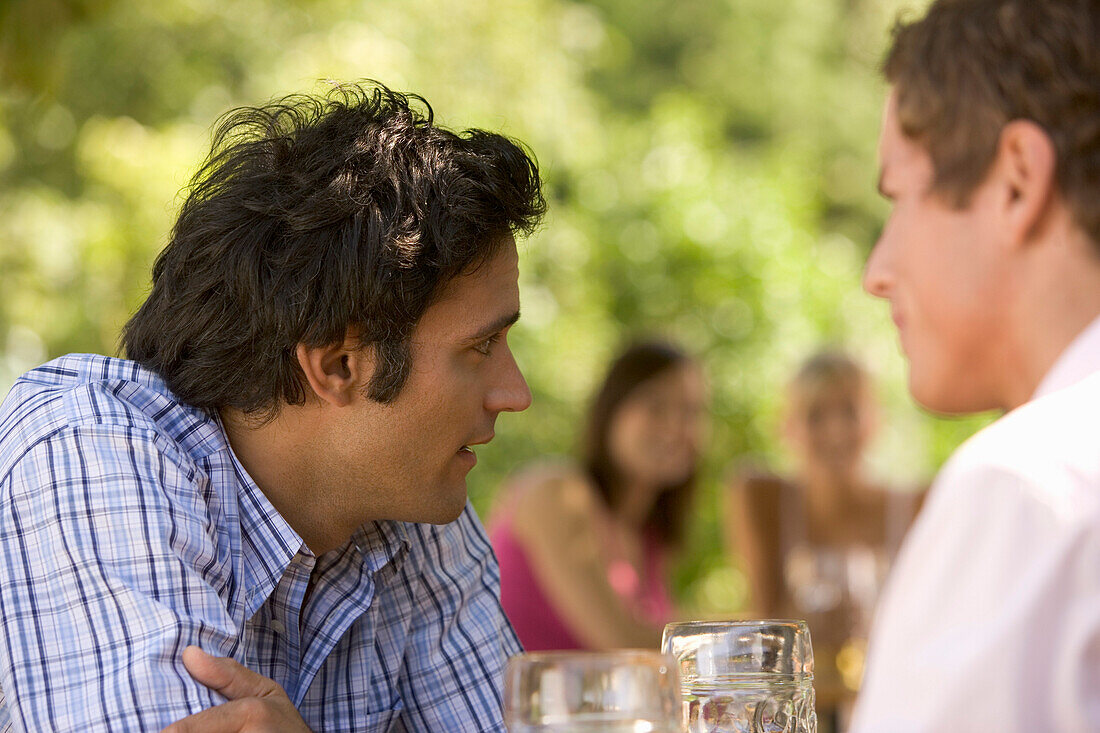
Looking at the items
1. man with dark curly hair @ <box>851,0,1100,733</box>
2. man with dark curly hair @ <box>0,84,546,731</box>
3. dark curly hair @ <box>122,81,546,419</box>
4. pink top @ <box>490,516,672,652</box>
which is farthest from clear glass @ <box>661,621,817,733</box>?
pink top @ <box>490,516,672,652</box>

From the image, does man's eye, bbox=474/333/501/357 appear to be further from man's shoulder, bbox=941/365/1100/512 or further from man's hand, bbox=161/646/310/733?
man's shoulder, bbox=941/365/1100/512

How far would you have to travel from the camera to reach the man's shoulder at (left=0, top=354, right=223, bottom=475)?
1.01 metres

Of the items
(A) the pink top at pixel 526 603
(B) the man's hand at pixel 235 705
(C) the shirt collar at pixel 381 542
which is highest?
(C) the shirt collar at pixel 381 542

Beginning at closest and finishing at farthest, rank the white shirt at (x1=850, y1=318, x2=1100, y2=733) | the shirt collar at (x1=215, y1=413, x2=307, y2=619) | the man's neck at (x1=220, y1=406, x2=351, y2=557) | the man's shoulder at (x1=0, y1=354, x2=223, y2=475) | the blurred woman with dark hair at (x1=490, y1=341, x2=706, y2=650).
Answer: the white shirt at (x1=850, y1=318, x2=1100, y2=733), the man's shoulder at (x1=0, y1=354, x2=223, y2=475), the shirt collar at (x1=215, y1=413, x2=307, y2=619), the man's neck at (x1=220, y1=406, x2=351, y2=557), the blurred woman with dark hair at (x1=490, y1=341, x2=706, y2=650)

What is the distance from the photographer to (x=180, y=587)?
94 cm

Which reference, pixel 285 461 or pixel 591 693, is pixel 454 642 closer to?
pixel 285 461

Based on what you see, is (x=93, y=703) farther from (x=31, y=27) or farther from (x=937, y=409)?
(x=31, y=27)

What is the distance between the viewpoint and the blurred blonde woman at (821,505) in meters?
3.65

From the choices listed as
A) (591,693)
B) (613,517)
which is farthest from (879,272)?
(613,517)

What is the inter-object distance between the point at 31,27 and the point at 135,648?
4.26 m

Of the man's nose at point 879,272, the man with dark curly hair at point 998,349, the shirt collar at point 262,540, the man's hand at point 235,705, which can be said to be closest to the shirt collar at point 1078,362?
the man with dark curly hair at point 998,349

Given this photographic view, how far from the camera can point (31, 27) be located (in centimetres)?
446

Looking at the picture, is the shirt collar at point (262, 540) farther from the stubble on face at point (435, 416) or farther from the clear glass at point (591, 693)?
the clear glass at point (591, 693)

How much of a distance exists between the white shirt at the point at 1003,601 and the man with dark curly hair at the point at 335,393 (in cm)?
64
